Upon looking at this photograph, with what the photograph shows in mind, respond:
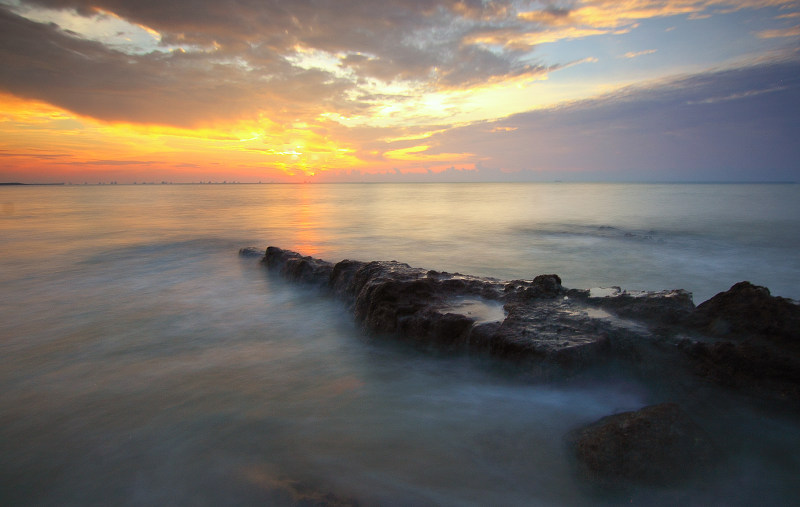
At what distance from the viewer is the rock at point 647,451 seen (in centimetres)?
275

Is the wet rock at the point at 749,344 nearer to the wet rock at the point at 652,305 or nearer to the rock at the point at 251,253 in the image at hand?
the wet rock at the point at 652,305

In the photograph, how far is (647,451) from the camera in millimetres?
2797

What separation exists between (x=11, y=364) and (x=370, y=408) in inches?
195

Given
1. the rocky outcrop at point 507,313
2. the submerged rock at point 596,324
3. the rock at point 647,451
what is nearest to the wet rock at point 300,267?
the rocky outcrop at point 507,313

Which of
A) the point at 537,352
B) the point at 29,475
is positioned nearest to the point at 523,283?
the point at 537,352

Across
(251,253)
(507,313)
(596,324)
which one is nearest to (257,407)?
(507,313)

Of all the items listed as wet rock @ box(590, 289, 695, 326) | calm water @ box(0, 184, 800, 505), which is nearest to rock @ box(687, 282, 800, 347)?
wet rock @ box(590, 289, 695, 326)

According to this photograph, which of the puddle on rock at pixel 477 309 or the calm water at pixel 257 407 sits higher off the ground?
the puddle on rock at pixel 477 309

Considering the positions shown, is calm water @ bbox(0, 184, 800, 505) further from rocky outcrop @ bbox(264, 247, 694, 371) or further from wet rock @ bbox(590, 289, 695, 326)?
wet rock @ bbox(590, 289, 695, 326)

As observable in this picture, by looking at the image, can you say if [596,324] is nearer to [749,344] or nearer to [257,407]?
[749,344]

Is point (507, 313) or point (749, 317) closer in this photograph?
point (749, 317)

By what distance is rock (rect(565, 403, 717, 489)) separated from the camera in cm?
275

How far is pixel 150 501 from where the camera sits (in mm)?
2973

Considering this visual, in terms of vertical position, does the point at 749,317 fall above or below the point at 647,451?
above
